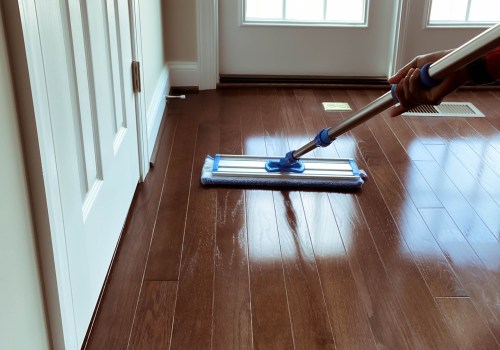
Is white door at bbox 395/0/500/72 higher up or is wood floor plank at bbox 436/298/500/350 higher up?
white door at bbox 395/0/500/72

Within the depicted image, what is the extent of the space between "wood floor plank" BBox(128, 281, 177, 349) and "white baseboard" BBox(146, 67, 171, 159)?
77cm

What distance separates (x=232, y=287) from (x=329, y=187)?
65cm

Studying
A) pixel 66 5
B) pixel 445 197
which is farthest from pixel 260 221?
pixel 66 5

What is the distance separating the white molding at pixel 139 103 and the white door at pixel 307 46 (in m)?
1.01

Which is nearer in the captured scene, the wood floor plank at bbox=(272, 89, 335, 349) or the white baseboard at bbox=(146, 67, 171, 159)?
the wood floor plank at bbox=(272, 89, 335, 349)

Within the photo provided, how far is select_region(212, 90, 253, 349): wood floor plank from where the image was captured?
4.74 ft

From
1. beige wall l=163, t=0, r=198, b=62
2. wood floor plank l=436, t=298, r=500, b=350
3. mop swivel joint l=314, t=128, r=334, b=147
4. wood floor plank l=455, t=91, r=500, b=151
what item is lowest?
wood floor plank l=436, t=298, r=500, b=350

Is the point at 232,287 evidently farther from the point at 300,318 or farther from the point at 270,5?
the point at 270,5

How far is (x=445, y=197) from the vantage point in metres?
2.10

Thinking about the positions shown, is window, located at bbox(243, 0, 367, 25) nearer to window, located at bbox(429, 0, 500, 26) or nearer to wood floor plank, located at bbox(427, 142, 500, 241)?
window, located at bbox(429, 0, 500, 26)

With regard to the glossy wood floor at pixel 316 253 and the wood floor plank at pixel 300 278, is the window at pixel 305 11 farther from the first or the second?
the wood floor plank at pixel 300 278

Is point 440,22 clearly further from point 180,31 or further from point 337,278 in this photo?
point 337,278

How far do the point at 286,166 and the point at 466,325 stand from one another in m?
0.88

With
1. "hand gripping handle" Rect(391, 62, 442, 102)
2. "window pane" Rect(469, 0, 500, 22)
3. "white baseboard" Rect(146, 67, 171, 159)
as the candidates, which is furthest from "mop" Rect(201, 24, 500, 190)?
"window pane" Rect(469, 0, 500, 22)
